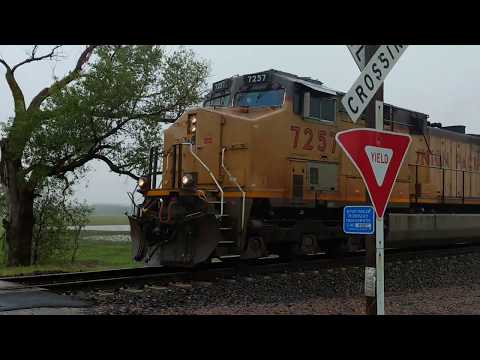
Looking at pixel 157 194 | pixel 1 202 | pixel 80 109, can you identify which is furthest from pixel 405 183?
pixel 1 202

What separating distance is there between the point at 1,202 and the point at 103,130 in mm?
4939

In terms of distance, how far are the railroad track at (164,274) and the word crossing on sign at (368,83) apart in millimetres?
5280

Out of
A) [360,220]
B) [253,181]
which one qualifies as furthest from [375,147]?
[253,181]

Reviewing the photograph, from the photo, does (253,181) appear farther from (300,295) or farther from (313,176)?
(300,295)

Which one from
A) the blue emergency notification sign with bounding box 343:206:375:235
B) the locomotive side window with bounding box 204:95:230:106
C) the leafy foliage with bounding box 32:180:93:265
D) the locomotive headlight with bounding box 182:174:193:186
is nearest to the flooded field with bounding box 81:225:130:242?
the leafy foliage with bounding box 32:180:93:265

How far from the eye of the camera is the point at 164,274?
369 inches

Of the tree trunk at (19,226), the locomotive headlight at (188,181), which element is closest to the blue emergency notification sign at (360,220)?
the locomotive headlight at (188,181)

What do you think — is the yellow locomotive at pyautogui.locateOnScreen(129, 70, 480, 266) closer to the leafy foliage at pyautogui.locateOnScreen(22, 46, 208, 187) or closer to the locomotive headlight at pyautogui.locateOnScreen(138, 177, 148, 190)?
the locomotive headlight at pyautogui.locateOnScreen(138, 177, 148, 190)

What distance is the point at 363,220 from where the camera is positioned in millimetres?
4883

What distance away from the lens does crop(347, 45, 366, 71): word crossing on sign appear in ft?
16.6

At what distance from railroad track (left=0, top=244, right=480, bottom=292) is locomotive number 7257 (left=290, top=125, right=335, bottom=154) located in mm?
2431
